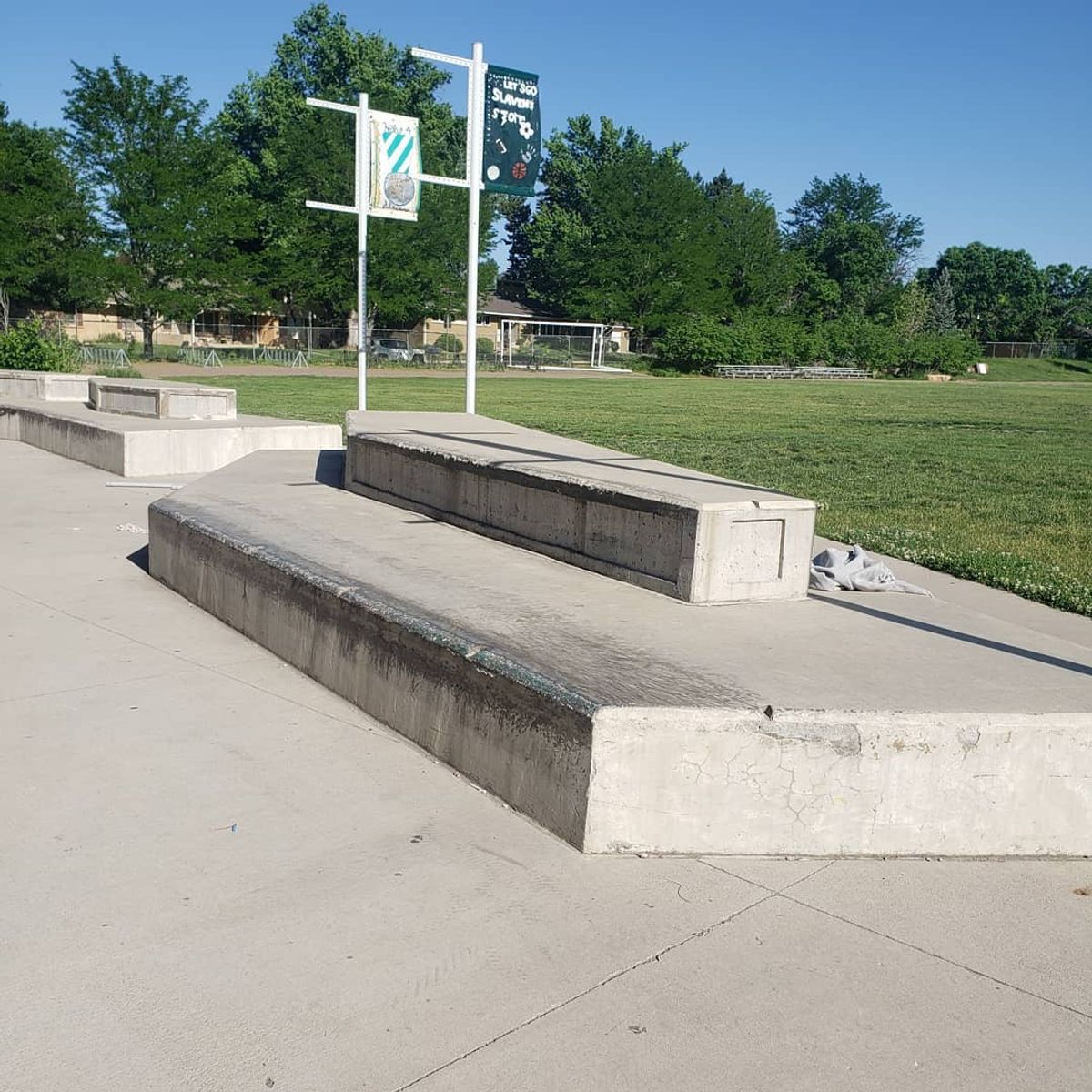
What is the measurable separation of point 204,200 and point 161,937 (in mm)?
53894

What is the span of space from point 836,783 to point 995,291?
12872cm

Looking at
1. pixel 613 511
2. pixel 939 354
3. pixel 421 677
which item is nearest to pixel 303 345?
pixel 939 354

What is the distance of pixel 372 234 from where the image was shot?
189 feet

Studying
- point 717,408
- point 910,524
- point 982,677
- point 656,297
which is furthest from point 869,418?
point 656,297

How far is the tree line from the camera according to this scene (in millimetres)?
50688

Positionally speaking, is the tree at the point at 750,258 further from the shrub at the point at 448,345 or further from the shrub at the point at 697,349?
the shrub at the point at 448,345

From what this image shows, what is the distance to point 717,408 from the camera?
92.7 feet

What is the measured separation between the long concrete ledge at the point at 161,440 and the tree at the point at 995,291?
359ft

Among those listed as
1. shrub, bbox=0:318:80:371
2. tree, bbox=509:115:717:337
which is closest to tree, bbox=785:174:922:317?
tree, bbox=509:115:717:337

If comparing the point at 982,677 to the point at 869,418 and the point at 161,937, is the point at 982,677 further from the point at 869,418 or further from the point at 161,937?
the point at 869,418

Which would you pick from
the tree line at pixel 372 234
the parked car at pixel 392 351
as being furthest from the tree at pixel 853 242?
the parked car at pixel 392 351

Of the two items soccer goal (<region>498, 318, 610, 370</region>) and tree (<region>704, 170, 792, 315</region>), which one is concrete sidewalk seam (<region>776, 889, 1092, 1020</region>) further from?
tree (<region>704, 170, 792, 315</region>)

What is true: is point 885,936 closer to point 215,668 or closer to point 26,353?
point 215,668

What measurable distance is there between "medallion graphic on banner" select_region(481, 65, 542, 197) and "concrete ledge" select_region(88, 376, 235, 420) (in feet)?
15.4
